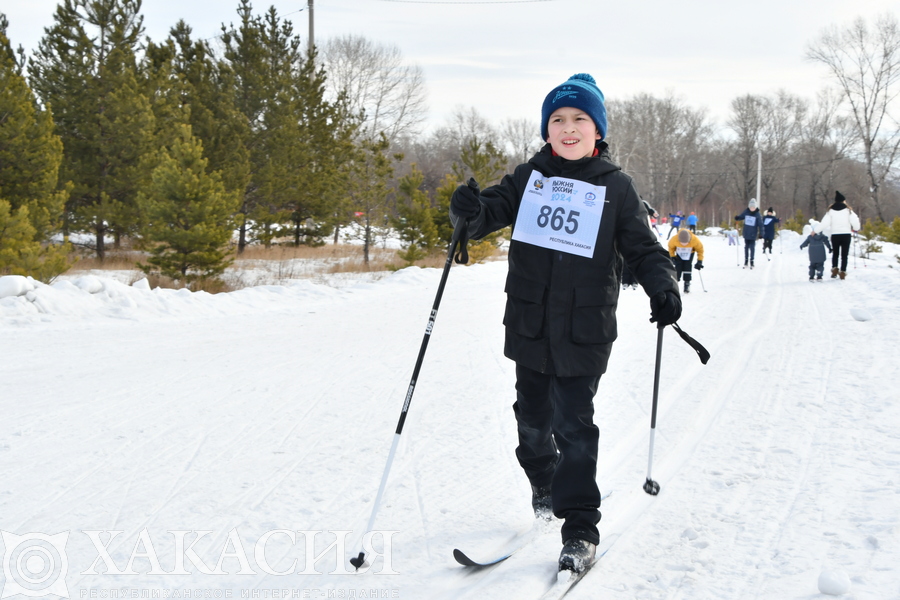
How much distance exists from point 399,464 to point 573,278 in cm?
173

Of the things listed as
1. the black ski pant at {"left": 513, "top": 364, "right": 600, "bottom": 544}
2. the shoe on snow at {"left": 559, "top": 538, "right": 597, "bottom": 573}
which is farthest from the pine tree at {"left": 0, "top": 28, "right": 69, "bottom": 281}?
the shoe on snow at {"left": 559, "top": 538, "right": 597, "bottom": 573}

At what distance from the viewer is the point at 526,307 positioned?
283 centimetres

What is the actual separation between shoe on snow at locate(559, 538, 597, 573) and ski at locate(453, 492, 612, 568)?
25 centimetres

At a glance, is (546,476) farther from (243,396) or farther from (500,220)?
(243,396)

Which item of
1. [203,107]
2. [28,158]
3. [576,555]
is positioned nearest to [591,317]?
[576,555]

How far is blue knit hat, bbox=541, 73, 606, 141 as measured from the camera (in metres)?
2.80

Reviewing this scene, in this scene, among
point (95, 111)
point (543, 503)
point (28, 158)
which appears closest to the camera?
point (543, 503)

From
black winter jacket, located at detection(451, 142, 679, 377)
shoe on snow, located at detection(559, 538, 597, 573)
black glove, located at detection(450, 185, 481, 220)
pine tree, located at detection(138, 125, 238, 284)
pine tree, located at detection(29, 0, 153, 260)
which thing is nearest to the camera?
shoe on snow, located at detection(559, 538, 597, 573)

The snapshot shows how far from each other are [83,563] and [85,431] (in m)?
1.87

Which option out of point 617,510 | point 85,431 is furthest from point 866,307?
point 85,431

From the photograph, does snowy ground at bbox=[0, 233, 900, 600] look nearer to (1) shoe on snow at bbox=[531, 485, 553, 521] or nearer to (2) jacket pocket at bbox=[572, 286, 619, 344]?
(1) shoe on snow at bbox=[531, 485, 553, 521]

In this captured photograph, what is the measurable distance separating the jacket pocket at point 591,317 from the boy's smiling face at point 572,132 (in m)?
0.61

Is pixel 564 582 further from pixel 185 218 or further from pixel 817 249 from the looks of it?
pixel 817 249

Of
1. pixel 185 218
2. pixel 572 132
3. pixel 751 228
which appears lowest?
pixel 185 218
